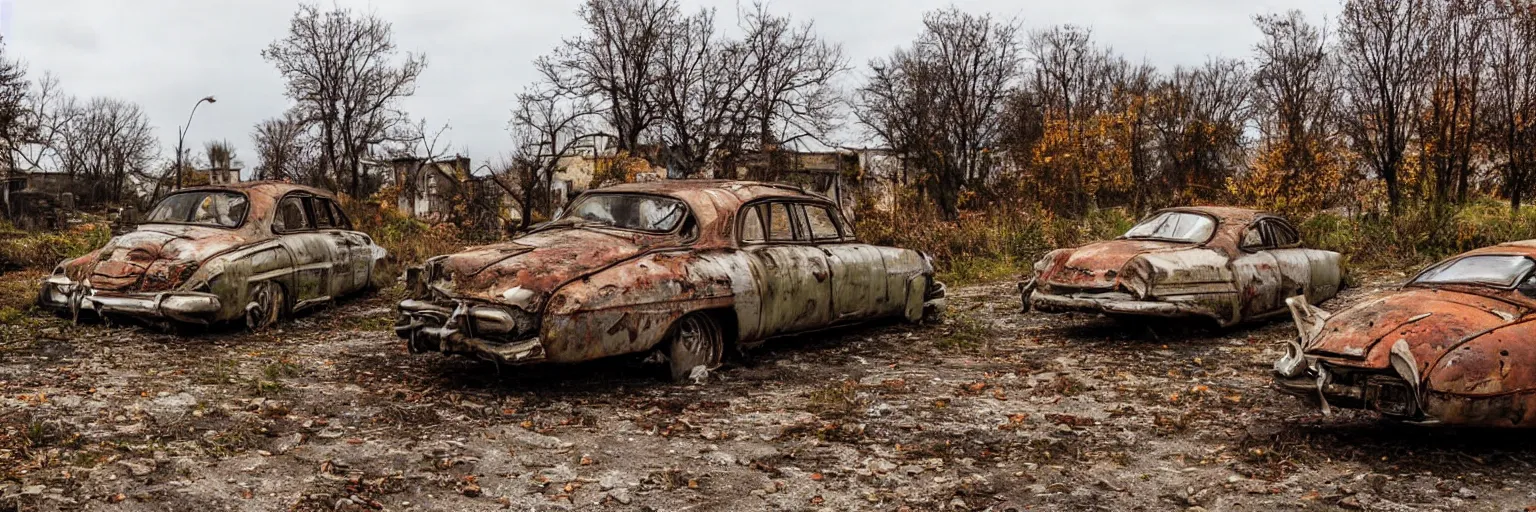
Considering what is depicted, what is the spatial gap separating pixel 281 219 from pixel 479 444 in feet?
18.3

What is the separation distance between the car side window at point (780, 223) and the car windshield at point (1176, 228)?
3.52 meters

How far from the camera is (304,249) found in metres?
10.2

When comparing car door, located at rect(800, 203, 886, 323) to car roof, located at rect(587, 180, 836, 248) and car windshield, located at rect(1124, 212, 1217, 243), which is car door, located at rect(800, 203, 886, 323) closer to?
car roof, located at rect(587, 180, 836, 248)

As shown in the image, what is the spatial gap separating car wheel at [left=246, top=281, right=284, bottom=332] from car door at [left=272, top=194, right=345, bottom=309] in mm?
211

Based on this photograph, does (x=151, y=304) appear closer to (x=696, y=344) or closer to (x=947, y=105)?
(x=696, y=344)

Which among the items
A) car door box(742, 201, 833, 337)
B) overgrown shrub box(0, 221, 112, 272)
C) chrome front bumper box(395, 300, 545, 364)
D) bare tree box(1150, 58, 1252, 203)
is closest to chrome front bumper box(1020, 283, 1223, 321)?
car door box(742, 201, 833, 337)

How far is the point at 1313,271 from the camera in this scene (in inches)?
399

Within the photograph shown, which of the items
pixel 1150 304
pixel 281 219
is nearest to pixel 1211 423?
pixel 1150 304

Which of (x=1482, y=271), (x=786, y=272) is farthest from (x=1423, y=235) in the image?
(x=786, y=272)

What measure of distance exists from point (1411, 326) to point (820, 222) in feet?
15.0

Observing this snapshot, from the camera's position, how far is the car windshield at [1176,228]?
9.44 metres

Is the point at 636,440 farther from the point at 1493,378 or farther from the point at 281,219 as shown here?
the point at 281,219

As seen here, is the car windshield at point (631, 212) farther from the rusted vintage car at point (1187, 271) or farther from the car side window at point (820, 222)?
the rusted vintage car at point (1187, 271)

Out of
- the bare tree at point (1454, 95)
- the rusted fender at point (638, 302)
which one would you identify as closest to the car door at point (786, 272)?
the rusted fender at point (638, 302)
